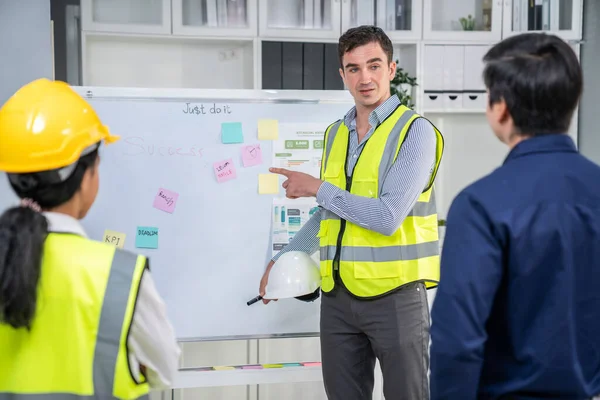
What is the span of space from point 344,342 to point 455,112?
7.69 feet

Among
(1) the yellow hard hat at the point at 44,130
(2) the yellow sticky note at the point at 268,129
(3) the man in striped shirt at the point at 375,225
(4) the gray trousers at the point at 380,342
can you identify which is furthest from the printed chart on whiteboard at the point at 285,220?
(1) the yellow hard hat at the point at 44,130

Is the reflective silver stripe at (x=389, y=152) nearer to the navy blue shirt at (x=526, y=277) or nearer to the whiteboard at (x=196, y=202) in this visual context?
the whiteboard at (x=196, y=202)

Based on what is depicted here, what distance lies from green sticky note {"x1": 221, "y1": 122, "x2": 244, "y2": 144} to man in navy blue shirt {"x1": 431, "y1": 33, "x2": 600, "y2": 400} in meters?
1.57

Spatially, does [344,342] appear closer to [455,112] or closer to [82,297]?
[82,297]

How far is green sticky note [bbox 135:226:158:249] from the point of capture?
8.77 feet

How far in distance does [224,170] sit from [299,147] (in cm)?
31

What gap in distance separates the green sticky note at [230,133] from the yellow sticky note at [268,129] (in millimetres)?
81

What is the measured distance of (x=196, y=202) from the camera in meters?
2.71

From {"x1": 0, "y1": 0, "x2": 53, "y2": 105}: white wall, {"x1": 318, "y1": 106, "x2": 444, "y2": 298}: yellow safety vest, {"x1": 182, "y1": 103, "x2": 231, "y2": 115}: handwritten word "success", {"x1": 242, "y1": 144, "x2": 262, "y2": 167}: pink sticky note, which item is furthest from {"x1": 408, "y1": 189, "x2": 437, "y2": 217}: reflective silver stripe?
{"x1": 0, "y1": 0, "x2": 53, "y2": 105}: white wall

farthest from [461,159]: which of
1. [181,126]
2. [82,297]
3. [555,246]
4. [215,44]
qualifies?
[82,297]

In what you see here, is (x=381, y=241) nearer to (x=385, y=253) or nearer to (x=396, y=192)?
(x=385, y=253)

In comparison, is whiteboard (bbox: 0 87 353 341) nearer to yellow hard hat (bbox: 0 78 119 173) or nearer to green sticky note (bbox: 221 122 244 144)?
green sticky note (bbox: 221 122 244 144)

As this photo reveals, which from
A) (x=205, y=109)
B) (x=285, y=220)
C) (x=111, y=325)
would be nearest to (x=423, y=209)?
(x=285, y=220)

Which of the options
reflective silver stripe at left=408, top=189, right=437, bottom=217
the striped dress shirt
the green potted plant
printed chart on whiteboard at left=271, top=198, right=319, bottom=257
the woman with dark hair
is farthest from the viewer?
the green potted plant
